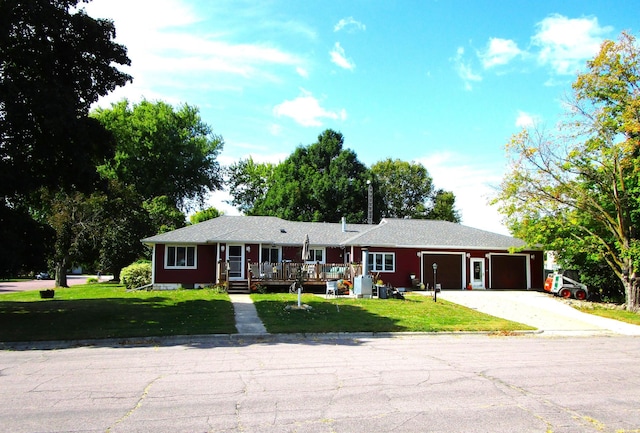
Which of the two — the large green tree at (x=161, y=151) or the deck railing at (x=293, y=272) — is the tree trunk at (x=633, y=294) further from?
the large green tree at (x=161, y=151)

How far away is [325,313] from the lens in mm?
18219

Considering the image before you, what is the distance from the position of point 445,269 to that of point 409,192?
3207cm

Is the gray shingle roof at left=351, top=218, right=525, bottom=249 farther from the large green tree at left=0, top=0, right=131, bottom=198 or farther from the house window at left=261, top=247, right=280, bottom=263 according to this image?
the large green tree at left=0, top=0, right=131, bottom=198

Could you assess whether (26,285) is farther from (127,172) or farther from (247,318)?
(247,318)

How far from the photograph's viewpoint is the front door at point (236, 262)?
29453 millimetres

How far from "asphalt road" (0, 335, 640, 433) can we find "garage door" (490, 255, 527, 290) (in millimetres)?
20312

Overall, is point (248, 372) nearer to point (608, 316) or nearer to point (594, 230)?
point (608, 316)

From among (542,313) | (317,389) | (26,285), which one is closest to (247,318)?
(317,389)

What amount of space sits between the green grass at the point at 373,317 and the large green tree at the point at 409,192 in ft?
131

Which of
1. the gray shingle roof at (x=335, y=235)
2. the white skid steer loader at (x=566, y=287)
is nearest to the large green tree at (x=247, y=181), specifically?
the gray shingle roof at (x=335, y=235)

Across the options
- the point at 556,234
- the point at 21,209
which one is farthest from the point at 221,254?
the point at 556,234

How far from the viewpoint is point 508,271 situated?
3281 centimetres

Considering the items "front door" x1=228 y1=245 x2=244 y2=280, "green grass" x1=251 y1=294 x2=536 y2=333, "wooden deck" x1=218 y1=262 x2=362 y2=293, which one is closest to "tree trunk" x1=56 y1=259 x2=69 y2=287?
"front door" x1=228 y1=245 x2=244 y2=280

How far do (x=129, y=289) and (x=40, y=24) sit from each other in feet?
61.1
